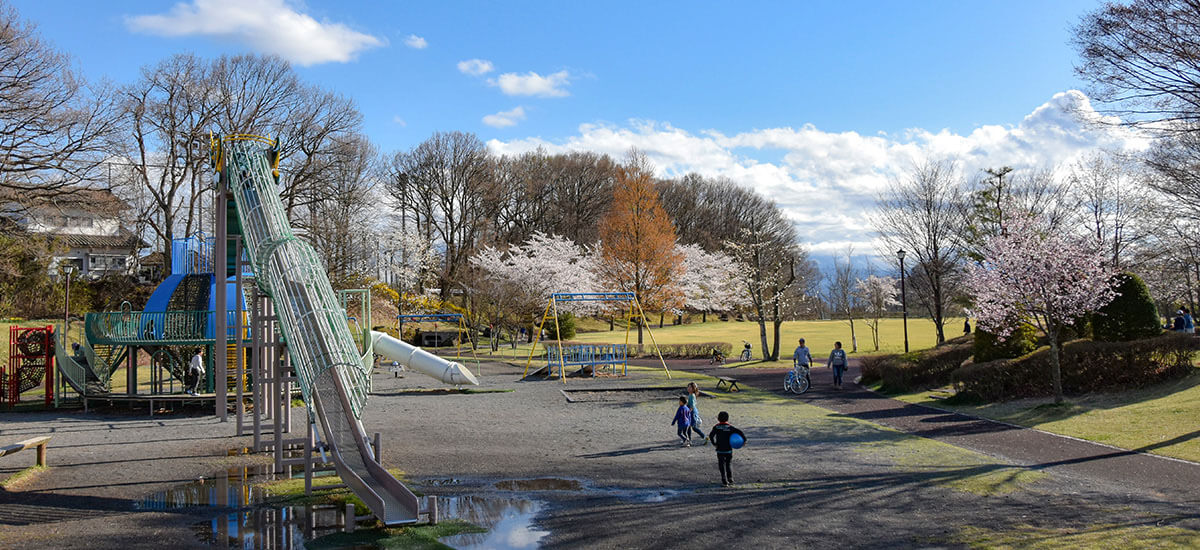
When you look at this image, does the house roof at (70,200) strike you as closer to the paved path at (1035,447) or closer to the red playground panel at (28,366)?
the red playground panel at (28,366)

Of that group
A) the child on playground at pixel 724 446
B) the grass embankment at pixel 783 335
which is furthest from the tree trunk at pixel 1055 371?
the grass embankment at pixel 783 335

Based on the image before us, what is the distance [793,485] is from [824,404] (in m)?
11.1

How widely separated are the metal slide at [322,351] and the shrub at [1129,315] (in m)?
19.9

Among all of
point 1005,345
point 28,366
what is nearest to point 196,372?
point 28,366

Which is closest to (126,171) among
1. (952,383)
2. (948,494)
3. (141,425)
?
(141,425)

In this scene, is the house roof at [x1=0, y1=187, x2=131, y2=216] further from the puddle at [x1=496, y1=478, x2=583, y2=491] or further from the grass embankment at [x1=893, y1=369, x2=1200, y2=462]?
the grass embankment at [x1=893, y1=369, x2=1200, y2=462]

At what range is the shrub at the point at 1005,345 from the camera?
78.1 ft

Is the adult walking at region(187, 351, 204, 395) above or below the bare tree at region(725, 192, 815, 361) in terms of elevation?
below

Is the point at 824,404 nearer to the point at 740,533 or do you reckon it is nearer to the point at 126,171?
the point at 740,533

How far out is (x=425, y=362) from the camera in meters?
27.5

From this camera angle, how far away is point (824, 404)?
22250 millimetres

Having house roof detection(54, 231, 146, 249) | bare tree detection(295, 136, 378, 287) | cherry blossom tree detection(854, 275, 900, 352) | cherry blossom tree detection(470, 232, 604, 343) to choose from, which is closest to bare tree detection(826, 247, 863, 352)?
cherry blossom tree detection(854, 275, 900, 352)

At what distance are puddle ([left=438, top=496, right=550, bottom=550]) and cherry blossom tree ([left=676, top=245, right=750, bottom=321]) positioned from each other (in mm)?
40974

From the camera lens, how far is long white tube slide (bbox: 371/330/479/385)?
2652cm
